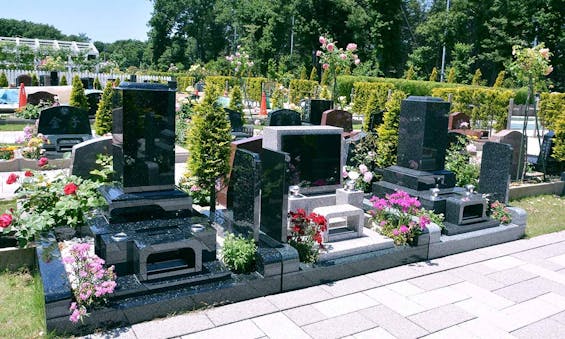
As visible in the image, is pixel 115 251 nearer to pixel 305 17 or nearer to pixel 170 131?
pixel 170 131

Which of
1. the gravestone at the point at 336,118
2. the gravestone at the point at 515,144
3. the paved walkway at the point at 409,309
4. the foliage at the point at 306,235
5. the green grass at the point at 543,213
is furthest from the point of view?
the gravestone at the point at 336,118

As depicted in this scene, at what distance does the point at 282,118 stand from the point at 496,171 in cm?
580

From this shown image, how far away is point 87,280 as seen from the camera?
4.95 metres

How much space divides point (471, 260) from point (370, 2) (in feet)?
138

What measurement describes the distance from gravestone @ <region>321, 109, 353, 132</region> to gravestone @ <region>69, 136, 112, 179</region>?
27.0 ft

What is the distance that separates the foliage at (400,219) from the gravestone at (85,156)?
4.80 meters

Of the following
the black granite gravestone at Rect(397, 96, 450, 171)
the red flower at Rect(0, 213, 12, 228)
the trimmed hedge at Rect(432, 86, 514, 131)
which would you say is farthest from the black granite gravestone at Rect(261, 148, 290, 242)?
the trimmed hedge at Rect(432, 86, 514, 131)

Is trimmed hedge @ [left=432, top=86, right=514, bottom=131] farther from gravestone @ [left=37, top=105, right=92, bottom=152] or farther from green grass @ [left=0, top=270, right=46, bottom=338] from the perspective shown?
green grass @ [left=0, top=270, right=46, bottom=338]

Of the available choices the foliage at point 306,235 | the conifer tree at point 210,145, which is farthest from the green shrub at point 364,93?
the foliage at point 306,235

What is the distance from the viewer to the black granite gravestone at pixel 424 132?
9133mm

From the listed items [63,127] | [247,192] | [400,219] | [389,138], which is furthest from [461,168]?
[63,127]

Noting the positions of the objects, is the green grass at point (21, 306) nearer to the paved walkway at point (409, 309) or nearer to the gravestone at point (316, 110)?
the paved walkway at point (409, 309)

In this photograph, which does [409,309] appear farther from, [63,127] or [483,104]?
[483,104]

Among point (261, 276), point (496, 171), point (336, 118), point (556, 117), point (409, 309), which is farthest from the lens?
point (556, 117)
